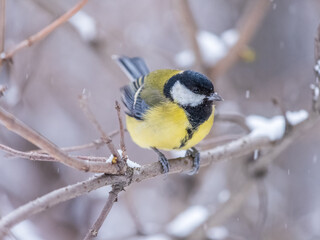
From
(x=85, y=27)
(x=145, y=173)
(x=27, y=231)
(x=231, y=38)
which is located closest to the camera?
(x=145, y=173)

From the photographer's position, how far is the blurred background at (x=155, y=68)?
2896 millimetres

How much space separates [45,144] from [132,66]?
5.85 feet

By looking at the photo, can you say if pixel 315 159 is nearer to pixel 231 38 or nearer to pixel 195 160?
pixel 231 38

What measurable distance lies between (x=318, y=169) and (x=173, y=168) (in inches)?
107

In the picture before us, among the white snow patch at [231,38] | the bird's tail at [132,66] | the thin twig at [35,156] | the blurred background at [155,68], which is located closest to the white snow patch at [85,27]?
the blurred background at [155,68]

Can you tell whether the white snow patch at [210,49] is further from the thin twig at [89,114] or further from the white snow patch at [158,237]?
the thin twig at [89,114]

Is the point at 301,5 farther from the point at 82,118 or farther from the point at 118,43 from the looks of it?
the point at 82,118

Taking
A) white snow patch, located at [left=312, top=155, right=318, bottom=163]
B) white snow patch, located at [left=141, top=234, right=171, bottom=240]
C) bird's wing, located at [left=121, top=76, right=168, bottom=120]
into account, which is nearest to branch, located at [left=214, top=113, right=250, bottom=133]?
bird's wing, located at [left=121, top=76, right=168, bottom=120]

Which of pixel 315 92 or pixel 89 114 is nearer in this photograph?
pixel 89 114

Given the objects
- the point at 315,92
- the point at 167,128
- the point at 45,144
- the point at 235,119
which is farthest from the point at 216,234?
the point at 45,144

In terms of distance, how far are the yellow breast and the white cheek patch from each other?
4 centimetres

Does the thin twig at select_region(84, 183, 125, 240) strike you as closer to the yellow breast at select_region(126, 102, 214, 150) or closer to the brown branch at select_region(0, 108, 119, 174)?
the brown branch at select_region(0, 108, 119, 174)

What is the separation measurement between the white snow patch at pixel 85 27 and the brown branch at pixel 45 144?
1849 millimetres

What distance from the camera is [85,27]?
3020 mm
